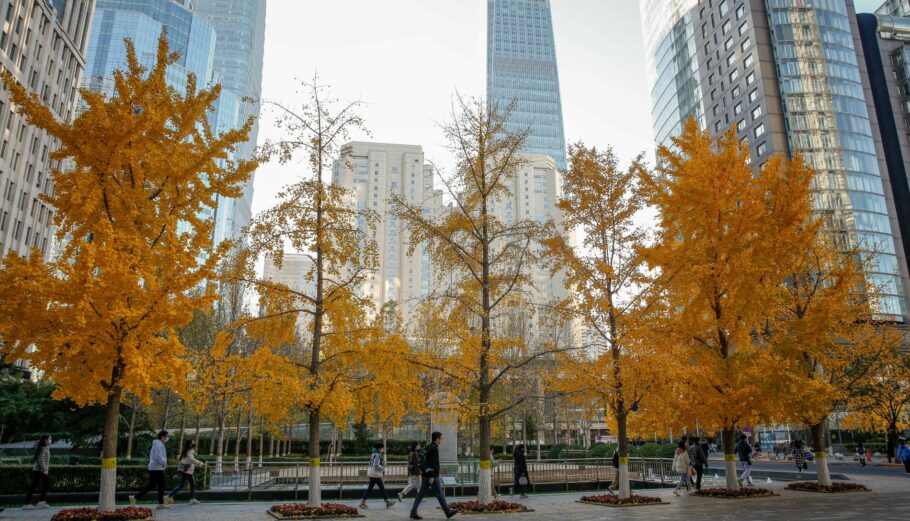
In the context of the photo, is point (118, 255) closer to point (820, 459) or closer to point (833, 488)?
point (820, 459)

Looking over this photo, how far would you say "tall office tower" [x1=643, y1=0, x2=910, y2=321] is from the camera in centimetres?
6391

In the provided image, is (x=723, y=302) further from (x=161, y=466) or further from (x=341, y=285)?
(x=161, y=466)

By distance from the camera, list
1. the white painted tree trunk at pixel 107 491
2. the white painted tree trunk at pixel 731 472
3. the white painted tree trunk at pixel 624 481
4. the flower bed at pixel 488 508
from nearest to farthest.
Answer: the white painted tree trunk at pixel 107 491, the flower bed at pixel 488 508, the white painted tree trunk at pixel 624 481, the white painted tree trunk at pixel 731 472

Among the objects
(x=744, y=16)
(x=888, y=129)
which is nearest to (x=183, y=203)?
(x=744, y=16)

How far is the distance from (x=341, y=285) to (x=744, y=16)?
243 ft

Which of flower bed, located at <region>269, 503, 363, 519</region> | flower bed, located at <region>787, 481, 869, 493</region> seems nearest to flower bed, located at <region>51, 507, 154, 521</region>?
flower bed, located at <region>269, 503, 363, 519</region>

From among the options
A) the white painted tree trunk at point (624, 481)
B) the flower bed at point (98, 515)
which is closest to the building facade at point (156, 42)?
the flower bed at point (98, 515)

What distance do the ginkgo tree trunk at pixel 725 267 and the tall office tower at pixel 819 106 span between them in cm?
5328

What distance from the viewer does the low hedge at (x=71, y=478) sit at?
1540 cm

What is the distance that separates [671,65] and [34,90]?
268ft

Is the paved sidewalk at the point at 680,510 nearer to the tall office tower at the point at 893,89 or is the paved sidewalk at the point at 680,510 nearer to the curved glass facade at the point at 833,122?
the curved glass facade at the point at 833,122

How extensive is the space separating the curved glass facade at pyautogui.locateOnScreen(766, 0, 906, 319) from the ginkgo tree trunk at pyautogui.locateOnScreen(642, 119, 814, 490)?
5551cm

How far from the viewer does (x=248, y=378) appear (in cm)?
1241

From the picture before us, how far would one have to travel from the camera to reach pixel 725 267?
49.9ft
